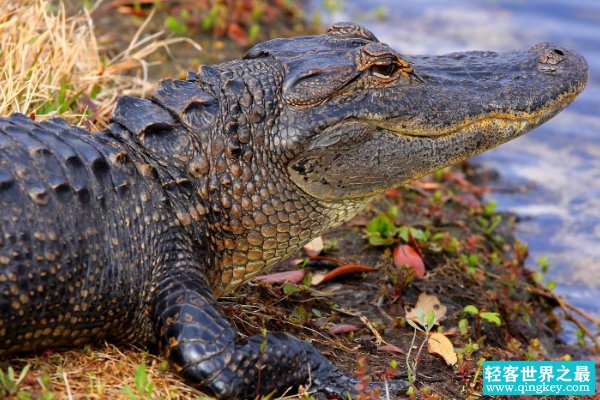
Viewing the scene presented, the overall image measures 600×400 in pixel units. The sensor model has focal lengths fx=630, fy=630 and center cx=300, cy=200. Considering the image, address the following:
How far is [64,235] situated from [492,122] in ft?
7.38

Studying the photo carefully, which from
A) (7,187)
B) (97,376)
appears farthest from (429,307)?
(7,187)

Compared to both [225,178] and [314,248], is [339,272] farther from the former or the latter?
[225,178]

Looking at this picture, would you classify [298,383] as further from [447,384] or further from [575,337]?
[575,337]

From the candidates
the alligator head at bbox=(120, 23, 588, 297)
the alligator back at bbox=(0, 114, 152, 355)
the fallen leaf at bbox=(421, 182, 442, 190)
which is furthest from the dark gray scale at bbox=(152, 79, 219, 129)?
the fallen leaf at bbox=(421, 182, 442, 190)

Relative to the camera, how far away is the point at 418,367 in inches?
133

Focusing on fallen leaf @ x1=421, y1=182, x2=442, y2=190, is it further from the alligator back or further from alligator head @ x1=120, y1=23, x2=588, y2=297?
the alligator back

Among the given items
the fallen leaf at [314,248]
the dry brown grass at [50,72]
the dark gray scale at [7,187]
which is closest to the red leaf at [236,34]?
the dry brown grass at [50,72]

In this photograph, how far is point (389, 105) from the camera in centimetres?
319

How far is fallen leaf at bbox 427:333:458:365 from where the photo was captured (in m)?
3.40

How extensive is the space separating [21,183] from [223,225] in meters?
0.93

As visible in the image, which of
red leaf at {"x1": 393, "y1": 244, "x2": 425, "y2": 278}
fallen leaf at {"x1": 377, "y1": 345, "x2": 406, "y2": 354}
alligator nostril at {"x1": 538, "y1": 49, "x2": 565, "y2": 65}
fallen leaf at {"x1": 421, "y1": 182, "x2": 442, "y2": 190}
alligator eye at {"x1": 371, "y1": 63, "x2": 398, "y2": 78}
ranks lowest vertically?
fallen leaf at {"x1": 377, "y1": 345, "x2": 406, "y2": 354}

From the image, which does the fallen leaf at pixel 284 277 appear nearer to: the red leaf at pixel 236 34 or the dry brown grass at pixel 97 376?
the dry brown grass at pixel 97 376

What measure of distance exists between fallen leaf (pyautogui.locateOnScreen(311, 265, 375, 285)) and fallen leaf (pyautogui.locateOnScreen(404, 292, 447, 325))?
1.21 feet

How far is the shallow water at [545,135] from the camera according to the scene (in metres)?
5.97
